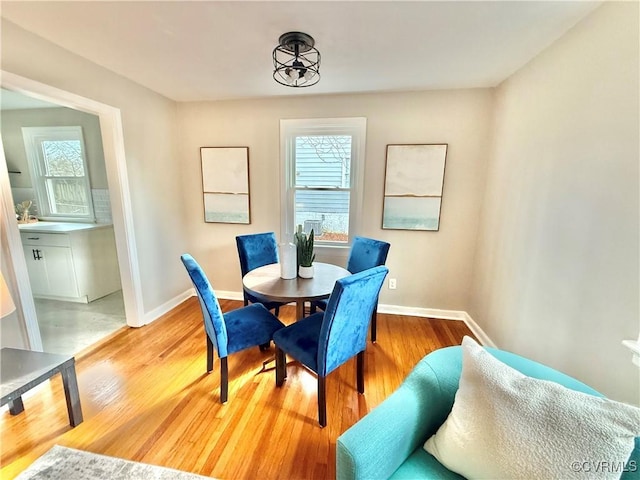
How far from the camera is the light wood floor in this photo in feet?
4.52

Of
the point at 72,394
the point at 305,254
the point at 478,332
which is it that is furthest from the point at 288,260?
the point at 478,332

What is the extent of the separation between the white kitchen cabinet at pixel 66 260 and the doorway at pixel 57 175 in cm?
4

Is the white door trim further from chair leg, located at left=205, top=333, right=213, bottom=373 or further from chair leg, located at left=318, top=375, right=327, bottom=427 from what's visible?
chair leg, located at left=318, top=375, right=327, bottom=427

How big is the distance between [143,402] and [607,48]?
328cm

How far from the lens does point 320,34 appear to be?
1653 mm

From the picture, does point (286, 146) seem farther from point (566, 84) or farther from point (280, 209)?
point (566, 84)

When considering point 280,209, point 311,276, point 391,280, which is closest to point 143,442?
point 311,276

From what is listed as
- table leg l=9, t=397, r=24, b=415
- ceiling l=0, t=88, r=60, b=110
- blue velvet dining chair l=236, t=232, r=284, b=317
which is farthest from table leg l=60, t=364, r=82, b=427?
ceiling l=0, t=88, r=60, b=110

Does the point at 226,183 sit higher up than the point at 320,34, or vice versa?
the point at 320,34

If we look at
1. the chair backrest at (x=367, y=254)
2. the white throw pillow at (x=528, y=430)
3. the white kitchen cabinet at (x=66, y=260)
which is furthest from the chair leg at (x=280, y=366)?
the white kitchen cabinet at (x=66, y=260)

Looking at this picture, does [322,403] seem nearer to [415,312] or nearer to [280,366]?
[280,366]

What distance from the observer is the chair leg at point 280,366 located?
1838mm

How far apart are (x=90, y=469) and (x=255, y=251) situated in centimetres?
170

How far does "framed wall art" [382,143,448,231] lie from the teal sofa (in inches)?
71.6
